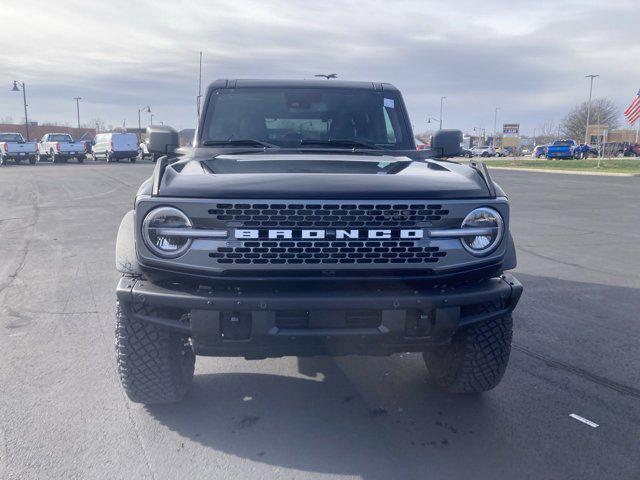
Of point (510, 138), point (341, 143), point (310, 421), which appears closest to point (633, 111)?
point (341, 143)

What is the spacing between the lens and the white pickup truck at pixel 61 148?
38.8m

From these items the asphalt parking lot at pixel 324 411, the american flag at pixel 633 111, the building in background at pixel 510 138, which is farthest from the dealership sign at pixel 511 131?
the asphalt parking lot at pixel 324 411

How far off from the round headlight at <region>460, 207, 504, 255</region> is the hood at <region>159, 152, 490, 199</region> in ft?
0.32

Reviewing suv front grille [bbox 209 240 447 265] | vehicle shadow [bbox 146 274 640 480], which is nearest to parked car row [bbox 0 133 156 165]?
vehicle shadow [bbox 146 274 640 480]

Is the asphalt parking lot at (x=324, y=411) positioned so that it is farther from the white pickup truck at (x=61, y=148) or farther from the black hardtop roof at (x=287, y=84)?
the white pickup truck at (x=61, y=148)

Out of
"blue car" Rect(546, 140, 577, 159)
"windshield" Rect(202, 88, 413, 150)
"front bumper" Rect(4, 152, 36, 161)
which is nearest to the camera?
"windshield" Rect(202, 88, 413, 150)

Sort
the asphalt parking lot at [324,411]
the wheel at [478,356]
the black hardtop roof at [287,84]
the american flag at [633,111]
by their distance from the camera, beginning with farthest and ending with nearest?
the american flag at [633,111], the black hardtop roof at [287,84], the wheel at [478,356], the asphalt parking lot at [324,411]

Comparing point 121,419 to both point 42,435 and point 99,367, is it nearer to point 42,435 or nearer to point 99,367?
point 42,435

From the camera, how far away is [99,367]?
4.20 meters

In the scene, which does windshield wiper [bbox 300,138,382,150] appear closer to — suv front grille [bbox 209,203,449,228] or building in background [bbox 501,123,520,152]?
suv front grille [bbox 209,203,449,228]

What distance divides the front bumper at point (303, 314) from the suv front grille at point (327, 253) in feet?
0.40

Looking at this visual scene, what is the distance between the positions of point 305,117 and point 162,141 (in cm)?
110

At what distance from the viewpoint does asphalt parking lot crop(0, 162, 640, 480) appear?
299 cm

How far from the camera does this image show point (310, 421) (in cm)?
345
